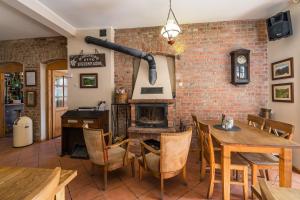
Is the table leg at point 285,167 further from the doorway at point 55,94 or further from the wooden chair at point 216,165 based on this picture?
the doorway at point 55,94

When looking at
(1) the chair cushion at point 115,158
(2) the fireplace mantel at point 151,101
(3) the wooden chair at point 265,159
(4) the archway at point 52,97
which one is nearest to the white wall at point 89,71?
(2) the fireplace mantel at point 151,101

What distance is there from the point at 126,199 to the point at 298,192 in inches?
71.5

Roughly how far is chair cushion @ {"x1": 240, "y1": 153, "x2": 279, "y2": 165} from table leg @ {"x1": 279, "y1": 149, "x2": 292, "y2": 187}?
0.21 m

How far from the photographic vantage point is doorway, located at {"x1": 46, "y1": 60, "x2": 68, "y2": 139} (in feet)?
17.0

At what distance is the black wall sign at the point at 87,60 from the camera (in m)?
4.20

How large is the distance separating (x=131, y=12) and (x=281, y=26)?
2715 mm

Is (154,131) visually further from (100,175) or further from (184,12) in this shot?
(184,12)

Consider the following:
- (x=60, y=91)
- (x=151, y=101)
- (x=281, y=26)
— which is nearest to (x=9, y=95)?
(x=60, y=91)

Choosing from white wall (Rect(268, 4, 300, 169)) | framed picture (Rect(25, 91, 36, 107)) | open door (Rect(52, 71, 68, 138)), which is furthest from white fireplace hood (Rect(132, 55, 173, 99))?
framed picture (Rect(25, 91, 36, 107))

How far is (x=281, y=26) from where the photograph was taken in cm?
318

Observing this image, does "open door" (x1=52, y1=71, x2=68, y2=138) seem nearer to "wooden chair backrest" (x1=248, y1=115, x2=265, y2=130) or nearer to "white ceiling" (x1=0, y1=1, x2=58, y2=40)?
"white ceiling" (x1=0, y1=1, x2=58, y2=40)

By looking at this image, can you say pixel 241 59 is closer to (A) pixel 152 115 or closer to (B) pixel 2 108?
(A) pixel 152 115

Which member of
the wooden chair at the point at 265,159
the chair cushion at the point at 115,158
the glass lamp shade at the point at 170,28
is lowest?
the chair cushion at the point at 115,158

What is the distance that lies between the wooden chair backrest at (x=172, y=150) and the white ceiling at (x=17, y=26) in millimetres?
3577
